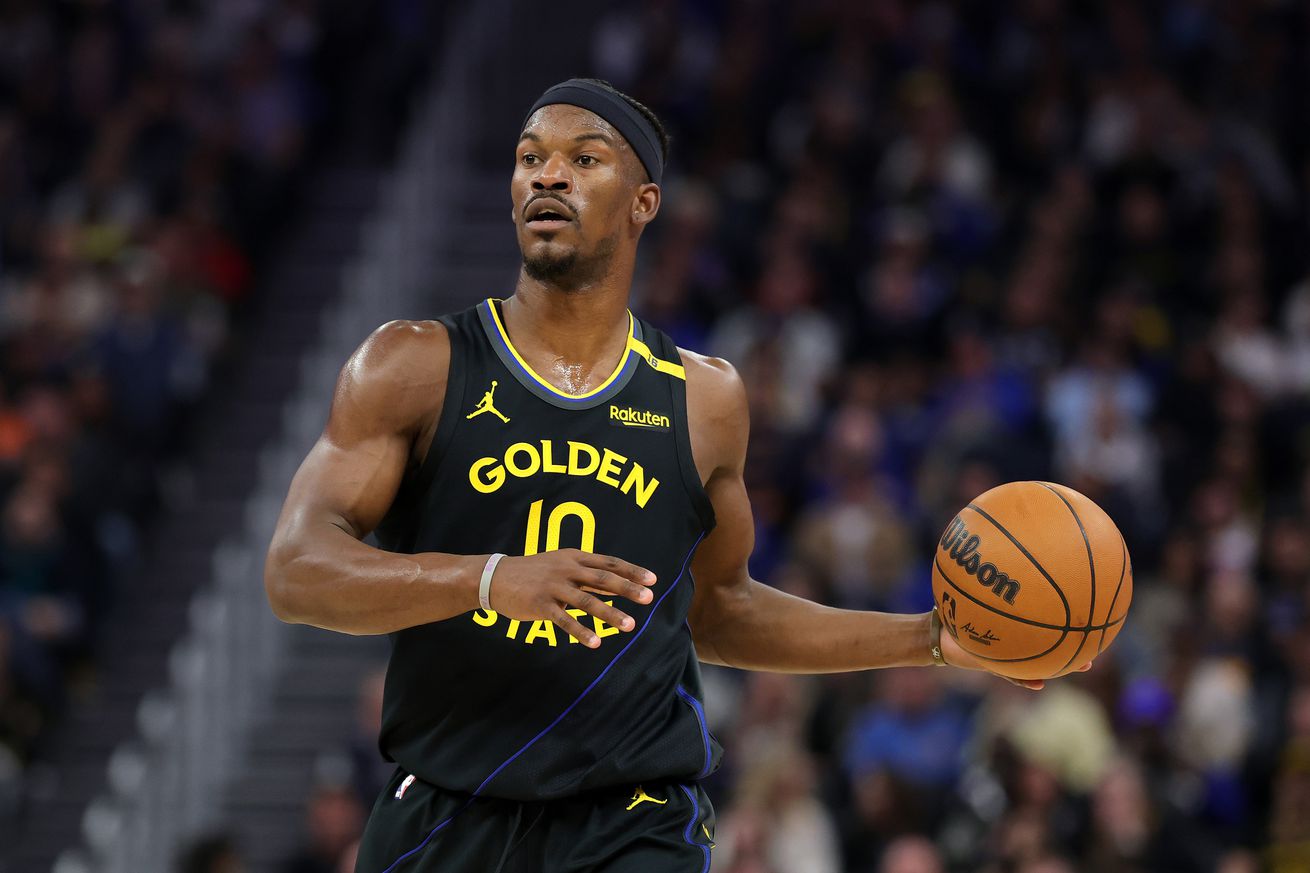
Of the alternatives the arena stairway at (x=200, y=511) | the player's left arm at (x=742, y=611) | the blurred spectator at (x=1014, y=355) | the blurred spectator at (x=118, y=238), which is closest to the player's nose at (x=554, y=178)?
the player's left arm at (x=742, y=611)

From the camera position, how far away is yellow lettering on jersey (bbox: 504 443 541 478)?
15.2 ft

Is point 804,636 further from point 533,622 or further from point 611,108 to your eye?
point 611,108

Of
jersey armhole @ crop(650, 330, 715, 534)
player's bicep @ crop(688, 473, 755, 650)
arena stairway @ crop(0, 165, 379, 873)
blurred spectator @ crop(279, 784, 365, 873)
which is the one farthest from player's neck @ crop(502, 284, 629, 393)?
arena stairway @ crop(0, 165, 379, 873)

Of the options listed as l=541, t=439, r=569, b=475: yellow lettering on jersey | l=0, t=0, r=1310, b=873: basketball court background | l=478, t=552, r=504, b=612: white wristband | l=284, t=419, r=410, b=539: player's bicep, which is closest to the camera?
l=478, t=552, r=504, b=612: white wristband

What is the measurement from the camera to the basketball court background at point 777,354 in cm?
1027

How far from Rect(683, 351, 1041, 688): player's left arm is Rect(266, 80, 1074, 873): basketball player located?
7 cm

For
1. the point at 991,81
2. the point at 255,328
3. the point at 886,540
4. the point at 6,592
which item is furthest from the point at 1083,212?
the point at 6,592

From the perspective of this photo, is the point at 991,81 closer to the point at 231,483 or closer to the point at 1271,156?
the point at 1271,156

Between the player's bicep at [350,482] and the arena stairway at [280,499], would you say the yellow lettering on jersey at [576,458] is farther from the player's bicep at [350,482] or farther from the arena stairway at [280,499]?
the arena stairway at [280,499]

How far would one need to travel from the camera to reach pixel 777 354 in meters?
12.5

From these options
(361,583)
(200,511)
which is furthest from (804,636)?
(200,511)

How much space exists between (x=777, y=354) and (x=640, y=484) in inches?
308

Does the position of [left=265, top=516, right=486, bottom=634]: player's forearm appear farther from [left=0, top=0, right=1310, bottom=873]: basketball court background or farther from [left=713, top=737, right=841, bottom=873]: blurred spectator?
[left=713, top=737, right=841, bottom=873]: blurred spectator

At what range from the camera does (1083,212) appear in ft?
43.2
